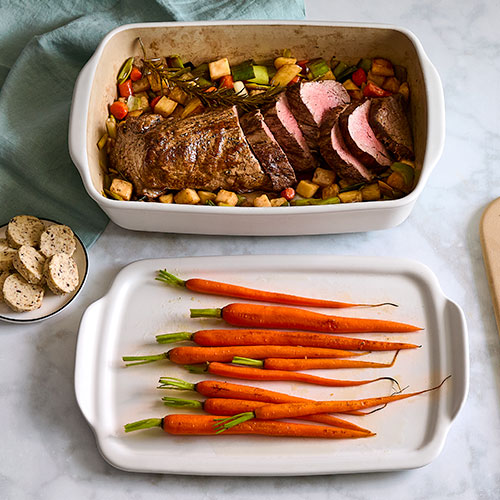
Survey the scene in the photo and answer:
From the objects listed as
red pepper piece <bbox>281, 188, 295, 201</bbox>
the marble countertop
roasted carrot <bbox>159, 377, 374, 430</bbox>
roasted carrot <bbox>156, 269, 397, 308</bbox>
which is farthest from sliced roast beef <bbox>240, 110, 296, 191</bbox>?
roasted carrot <bbox>159, 377, 374, 430</bbox>

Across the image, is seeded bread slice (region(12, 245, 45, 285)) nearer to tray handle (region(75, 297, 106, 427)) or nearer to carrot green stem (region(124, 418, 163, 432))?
tray handle (region(75, 297, 106, 427))

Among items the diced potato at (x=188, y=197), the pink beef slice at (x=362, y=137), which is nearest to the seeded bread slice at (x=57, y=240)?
the diced potato at (x=188, y=197)

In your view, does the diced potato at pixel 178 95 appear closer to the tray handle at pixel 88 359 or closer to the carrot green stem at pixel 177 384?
the tray handle at pixel 88 359

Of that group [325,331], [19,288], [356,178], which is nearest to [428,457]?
[325,331]

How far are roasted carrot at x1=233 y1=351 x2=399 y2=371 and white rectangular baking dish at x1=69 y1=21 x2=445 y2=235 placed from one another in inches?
17.0

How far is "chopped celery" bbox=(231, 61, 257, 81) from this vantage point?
236cm

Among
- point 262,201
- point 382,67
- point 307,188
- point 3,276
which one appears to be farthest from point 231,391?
point 382,67

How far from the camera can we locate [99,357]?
2.06 meters

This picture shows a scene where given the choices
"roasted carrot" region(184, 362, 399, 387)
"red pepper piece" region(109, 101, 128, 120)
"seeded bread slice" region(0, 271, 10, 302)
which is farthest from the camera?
"red pepper piece" region(109, 101, 128, 120)

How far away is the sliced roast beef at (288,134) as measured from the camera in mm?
2184

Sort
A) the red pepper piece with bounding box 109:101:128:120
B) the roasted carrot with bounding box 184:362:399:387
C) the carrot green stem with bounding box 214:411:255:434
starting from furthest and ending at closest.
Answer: the red pepper piece with bounding box 109:101:128:120 → the roasted carrot with bounding box 184:362:399:387 → the carrot green stem with bounding box 214:411:255:434

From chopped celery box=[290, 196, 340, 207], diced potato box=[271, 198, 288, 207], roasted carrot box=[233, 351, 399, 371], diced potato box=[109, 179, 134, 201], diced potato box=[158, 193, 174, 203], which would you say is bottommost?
roasted carrot box=[233, 351, 399, 371]

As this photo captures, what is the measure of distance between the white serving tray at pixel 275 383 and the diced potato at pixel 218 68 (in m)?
0.69

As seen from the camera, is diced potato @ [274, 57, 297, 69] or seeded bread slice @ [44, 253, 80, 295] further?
diced potato @ [274, 57, 297, 69]
